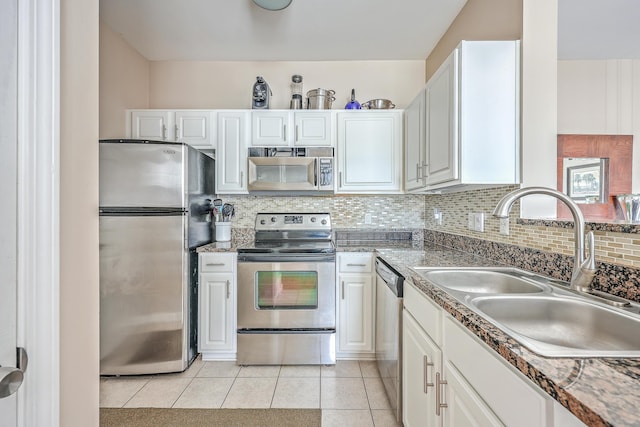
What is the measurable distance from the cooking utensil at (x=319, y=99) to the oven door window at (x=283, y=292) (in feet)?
4.85

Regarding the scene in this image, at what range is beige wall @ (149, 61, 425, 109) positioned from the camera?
2.89m

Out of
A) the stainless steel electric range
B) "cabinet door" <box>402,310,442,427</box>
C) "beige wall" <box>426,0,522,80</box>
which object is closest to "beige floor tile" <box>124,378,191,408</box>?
the stainless steel electric range

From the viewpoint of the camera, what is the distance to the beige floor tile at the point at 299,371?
2135mm

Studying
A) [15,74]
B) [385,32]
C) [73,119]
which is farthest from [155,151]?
[385,32]

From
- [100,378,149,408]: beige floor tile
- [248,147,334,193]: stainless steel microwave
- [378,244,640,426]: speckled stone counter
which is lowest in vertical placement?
[100,378,149,408]: beige floor tile

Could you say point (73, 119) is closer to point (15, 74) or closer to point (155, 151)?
point (15, 74)

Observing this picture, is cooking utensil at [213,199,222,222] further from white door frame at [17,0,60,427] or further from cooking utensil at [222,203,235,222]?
white door frame at [17,0,60,427]

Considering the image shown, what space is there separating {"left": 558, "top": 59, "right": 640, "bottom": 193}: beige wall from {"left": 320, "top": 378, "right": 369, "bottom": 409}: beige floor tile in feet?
9.34

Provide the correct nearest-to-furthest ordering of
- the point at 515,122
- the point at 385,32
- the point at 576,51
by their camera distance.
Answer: the point at 515,122 → the point at 385,32 → the point at 576,51

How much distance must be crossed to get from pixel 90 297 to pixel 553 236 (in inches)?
68.9

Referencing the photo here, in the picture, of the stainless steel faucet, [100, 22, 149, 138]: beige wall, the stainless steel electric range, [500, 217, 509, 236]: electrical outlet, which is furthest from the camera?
[100, 22, 149, 138]: beige wall

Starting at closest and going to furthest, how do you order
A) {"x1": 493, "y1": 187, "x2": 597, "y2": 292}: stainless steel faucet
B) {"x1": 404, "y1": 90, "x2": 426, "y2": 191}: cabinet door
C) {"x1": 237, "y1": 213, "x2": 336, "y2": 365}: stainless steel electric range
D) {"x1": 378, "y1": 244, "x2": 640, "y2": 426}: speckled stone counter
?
1. {"x1": 378, "y1": 244, "x2": 640, "y2": 426}: speckled stone counter
2. {"x1": 493, "y1": 187, "x2": 597, "y2": 292}: stainless steel faucet
3. {"x1": 404, "y1": 90, "x2": 426, "y2": 191}: cabinet door
4. {"x1": 237, "y1": 213, "x2": 336, "y2": 365}: stainless steel electric range

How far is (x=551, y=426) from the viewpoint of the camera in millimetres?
563

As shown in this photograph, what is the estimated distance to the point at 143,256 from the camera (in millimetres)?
2059
